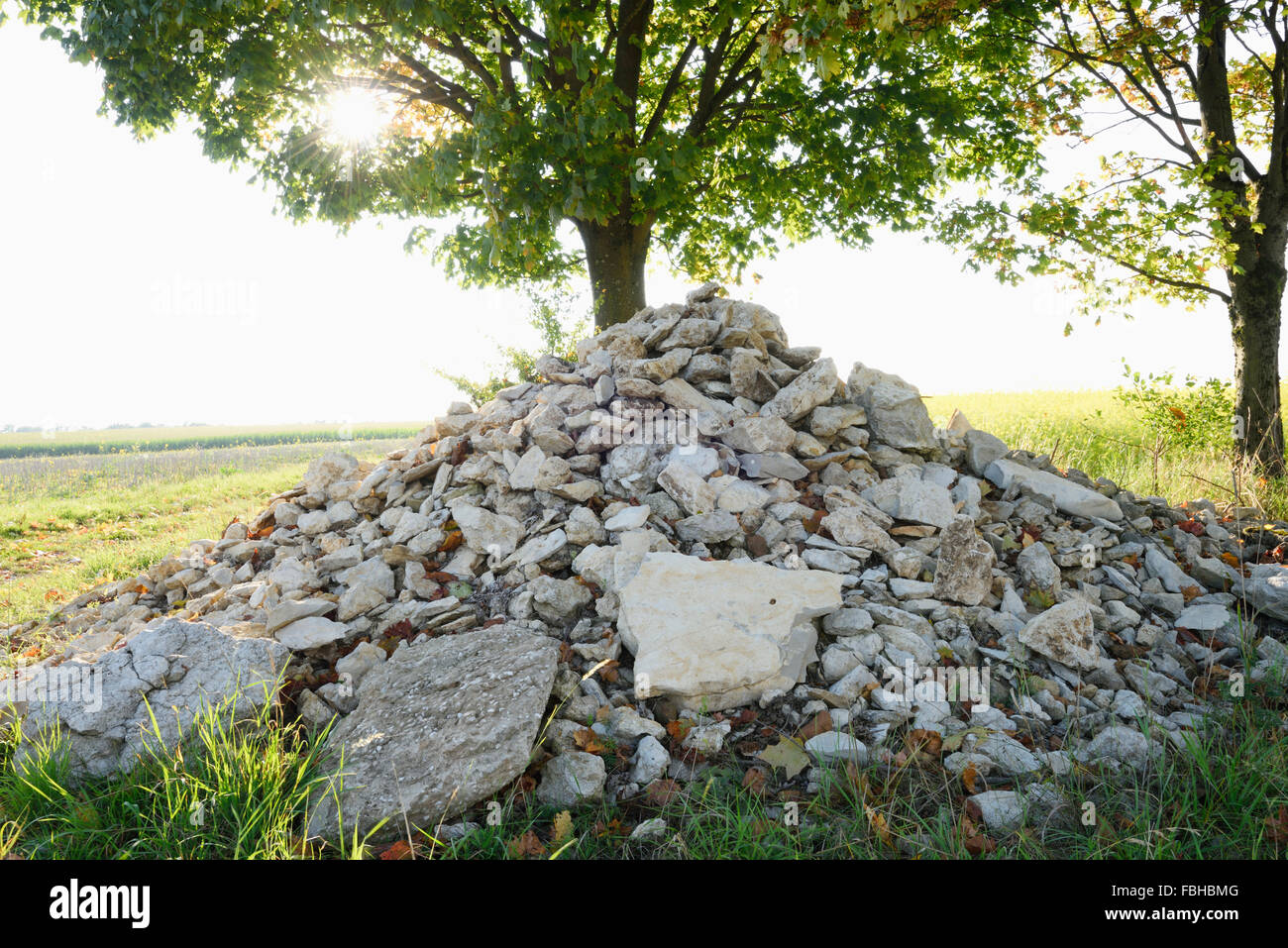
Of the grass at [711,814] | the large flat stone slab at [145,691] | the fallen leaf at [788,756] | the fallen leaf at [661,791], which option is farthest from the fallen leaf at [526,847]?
the large flat stone slab at [145,691]

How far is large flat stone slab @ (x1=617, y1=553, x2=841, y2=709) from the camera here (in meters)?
3.95

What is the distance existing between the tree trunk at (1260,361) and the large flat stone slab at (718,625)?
8.77 meters

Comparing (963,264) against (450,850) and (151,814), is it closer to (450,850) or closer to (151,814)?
(450,850)

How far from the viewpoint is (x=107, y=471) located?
18.4 meters

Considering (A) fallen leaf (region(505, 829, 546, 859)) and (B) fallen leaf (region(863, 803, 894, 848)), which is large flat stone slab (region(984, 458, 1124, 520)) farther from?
(A) fallen leaf (region(505, 829, 546, 859))

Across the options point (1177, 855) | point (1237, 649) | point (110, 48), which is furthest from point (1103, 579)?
point (110, 48)

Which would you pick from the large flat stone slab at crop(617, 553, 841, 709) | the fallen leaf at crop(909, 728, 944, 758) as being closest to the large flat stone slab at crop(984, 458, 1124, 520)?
the large flat stone slab at crop(617, 553, 841, 709)

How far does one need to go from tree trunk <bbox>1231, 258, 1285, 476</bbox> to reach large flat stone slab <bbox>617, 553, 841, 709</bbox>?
28.8 ft

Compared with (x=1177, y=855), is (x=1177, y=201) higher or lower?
higher

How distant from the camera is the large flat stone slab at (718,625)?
3.95m

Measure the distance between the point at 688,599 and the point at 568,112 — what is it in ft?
18.8

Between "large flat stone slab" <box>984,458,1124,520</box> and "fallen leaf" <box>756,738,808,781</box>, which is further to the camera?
"large flat stone slab" <box>984,458,1124,520</box>

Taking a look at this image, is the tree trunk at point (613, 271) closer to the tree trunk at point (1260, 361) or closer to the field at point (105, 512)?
the field at point (105, 512)
